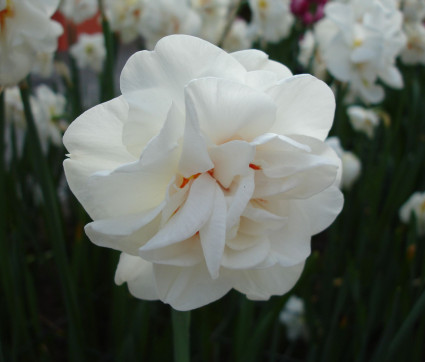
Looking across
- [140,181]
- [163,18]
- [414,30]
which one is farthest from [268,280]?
[414,30]

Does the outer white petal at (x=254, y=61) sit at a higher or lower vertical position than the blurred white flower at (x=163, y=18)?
higher

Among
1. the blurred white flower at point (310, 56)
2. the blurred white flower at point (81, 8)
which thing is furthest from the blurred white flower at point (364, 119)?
the blurred white flower at point (81, 8)

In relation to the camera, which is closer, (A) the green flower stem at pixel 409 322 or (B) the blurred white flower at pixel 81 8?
(A) the green flower stem at pixel 409 322

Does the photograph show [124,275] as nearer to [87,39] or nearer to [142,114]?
[142,114]

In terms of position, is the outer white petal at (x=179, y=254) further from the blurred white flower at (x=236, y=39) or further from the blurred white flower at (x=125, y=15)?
the blurred white flower at (x=236, y=39)

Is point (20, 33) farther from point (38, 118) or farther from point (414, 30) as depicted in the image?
point (414, 30)

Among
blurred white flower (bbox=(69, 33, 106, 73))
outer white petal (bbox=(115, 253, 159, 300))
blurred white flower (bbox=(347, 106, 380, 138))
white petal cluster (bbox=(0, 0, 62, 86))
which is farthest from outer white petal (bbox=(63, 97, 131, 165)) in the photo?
blurred white flower (bbox=(69, 33, 106, 73))

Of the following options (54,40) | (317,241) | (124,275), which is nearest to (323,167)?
(124,275)

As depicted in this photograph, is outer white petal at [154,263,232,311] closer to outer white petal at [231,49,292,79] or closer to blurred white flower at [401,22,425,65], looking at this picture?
outer white petal at [231,49,292,79]
